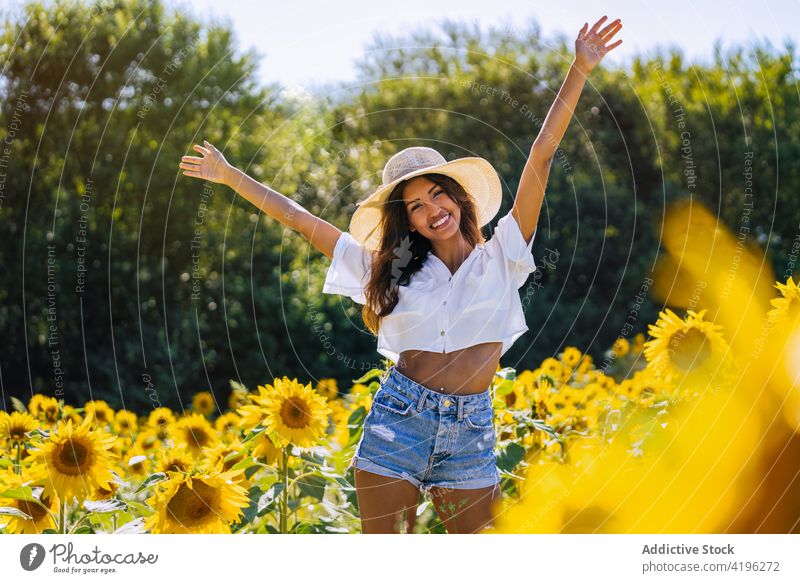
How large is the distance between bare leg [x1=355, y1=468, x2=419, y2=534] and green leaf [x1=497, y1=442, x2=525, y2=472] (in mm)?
455

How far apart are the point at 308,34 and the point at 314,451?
1557mm

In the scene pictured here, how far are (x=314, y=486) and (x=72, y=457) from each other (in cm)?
78

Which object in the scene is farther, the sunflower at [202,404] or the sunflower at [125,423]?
the sunflower at [202,404]

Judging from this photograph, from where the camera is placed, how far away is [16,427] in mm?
3307

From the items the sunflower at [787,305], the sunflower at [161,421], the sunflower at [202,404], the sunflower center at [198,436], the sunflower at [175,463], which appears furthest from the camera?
the sunflower at [202,404]

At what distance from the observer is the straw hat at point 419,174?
9.14 feet

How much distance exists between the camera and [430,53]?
27.1 feet

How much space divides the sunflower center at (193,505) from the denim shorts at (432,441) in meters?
0.43

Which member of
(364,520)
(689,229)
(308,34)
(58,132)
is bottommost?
(364,520)

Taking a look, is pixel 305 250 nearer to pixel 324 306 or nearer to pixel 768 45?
pixel 324 306

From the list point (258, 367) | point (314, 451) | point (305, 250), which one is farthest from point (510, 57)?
point (314, 451)

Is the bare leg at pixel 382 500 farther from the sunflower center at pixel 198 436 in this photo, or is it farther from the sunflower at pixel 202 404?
the sunflower at pixel 202 404

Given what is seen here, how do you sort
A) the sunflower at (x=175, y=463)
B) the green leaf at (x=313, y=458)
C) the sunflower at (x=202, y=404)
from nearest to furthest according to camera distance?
1. the sunflower at (x=175, y=463)
2. the green leaf at (x=313, y=458)
3. the sunflower at (x=202, y=404)

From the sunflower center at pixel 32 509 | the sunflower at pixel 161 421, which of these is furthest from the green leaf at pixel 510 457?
the sunflower at pixel 161 421
